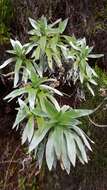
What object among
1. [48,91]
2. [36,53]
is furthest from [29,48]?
[48,91]

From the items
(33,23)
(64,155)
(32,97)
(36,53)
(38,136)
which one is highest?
(33,23)

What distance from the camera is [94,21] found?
2.46 meters

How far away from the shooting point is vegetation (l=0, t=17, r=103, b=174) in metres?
1.86

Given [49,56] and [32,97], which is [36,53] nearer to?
[49,56]

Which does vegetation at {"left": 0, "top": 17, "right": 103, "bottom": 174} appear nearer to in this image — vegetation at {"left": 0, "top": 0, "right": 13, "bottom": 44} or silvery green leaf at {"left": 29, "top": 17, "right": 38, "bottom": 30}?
silvery green leaf at {"left": 29, "top": 17, "right": 38, "bottom": 30}

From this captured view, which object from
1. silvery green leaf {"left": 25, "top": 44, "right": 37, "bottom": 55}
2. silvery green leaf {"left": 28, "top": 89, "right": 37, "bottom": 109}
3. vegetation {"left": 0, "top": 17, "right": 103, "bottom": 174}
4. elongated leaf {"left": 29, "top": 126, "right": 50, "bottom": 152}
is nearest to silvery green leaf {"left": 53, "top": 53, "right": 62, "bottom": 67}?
vegetation {"left": 0, "top": 17, "right": 103, "bottom": 174}

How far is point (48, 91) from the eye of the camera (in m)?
2.01

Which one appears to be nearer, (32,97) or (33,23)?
(32,97)

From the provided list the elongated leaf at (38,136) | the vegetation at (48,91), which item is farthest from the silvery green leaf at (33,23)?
the elongated leaf at (38,136)

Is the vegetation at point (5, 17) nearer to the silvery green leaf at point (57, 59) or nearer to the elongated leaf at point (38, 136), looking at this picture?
the silvery green leaf at point (57, 59)

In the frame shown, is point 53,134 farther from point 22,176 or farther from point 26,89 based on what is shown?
point 22,176

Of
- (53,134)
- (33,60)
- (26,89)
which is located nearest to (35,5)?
(33,60)

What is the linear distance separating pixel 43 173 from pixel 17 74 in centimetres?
54

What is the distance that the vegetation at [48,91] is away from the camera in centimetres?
186
